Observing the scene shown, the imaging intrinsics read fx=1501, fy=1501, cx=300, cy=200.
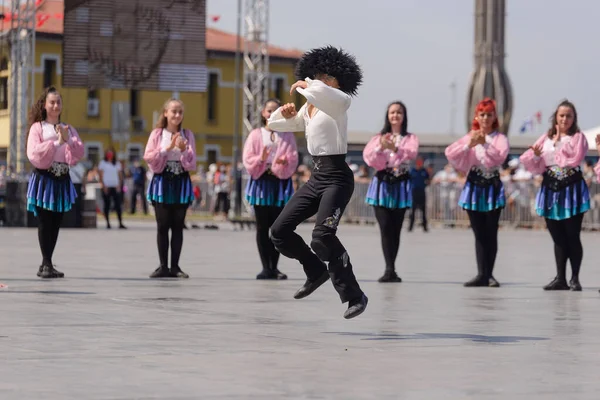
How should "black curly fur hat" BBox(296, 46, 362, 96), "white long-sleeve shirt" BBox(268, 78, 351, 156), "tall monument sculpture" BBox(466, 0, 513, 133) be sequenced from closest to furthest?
"white long-sleeve shirt" BBox(268, 78, 351, 156), "black curly fur hat" BBox(296, 46, 362, 96), "tall monument sculpture" BBox(466, 0, 513, 133)

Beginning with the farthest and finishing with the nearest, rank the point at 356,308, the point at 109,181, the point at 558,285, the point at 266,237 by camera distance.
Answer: the point at 109,181, the point at 266,237, the point at 558,285, the point at 356,308

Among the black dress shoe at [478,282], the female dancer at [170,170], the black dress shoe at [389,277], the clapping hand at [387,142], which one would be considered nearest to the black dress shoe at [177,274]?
the female dancer at [170,170]

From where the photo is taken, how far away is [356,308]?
32.6 ft

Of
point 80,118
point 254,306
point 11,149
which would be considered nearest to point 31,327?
point 254,306

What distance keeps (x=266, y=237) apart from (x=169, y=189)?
110cm

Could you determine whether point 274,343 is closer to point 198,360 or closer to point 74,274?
point 198,360

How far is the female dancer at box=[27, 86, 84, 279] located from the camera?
14.4m

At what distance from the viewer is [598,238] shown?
2881 cm

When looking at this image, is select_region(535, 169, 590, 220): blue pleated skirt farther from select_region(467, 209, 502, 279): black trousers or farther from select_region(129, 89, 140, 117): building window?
select_region(129, 89, 140, 117): building window

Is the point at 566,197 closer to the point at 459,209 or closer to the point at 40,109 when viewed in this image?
the point at 40,109

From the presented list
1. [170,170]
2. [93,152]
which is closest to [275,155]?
[170,170]

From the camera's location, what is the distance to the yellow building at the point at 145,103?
71.4 m

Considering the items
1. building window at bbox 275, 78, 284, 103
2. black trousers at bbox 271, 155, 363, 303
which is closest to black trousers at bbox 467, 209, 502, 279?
black trousers at bbox 271, 155, 363, 303

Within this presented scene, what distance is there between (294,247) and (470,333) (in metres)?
1.46
